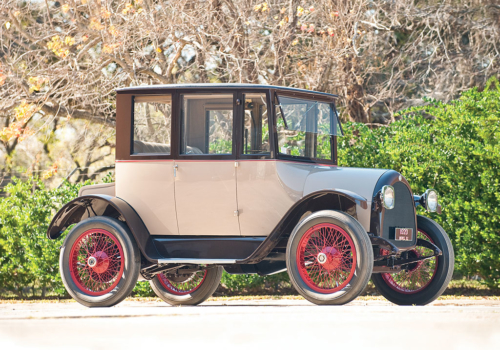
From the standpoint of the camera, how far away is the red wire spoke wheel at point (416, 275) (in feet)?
19.7

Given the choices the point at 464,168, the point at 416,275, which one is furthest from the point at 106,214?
the point at 464,168

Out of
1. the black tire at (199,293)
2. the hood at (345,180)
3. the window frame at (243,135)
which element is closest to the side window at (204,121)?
the window frame at (243,135)

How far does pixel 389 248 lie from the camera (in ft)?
17.1

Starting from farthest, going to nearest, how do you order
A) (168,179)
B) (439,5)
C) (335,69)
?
(439,5), (335,69), (168,179)

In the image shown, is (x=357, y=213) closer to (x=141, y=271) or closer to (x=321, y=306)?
(x=321, y=306)

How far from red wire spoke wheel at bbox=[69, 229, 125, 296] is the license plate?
258 cm

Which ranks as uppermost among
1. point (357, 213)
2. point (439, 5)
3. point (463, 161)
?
point (439, 5)

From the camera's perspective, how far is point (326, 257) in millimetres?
5180

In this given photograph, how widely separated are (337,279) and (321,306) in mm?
368

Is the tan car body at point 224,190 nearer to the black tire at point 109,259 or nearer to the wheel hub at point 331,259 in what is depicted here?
the black tire at point 109,259

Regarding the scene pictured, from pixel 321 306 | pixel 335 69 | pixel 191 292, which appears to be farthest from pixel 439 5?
pixel 321 306

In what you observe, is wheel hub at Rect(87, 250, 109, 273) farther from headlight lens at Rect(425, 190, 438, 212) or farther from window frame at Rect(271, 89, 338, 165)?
headlight lens at Rect(425, 190, 438, 212)

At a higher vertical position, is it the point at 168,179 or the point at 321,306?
the point at 168,179

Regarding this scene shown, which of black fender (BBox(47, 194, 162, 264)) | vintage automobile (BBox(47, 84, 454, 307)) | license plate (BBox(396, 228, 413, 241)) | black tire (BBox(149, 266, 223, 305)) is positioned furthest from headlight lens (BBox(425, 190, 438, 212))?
black fender (BBox(47, 194, 162, 264))
